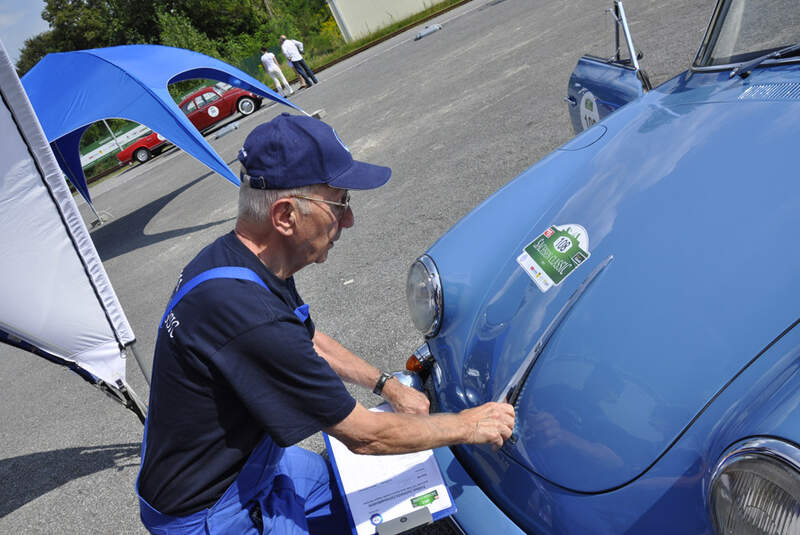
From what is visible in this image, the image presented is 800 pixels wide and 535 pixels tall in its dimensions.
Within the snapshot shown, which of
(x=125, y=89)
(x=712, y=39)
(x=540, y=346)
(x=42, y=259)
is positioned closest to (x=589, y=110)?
(x=712, y=39)

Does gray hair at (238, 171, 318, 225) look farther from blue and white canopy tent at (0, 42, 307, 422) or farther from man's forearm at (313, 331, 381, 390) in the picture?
blue and white canopy tent at (0, 42, 307, 422)

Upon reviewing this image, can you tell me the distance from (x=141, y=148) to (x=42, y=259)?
17.3 meters

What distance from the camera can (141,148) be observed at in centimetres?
1831

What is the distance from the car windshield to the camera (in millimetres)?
2131

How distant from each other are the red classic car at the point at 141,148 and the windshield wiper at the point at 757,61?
736 inches

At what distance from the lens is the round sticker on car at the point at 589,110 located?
126 inches

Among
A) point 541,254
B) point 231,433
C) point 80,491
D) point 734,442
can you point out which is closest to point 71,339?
point 80,491

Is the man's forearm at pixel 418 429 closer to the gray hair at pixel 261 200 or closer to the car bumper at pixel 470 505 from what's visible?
the car bumper at pixel 470 505

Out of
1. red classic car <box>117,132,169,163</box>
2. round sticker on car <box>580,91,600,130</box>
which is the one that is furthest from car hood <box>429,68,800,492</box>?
red classic car <box>117,132,169,163</box>

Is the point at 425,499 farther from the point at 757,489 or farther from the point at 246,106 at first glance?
the point at 246,106

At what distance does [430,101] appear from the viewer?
8.50 meters

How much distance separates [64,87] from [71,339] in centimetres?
626

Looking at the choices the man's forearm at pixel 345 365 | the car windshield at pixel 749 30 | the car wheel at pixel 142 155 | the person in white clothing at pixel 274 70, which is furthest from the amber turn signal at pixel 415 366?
the car wheel at pixel 142 155

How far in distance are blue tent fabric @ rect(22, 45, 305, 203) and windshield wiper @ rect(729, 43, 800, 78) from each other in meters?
5.41
